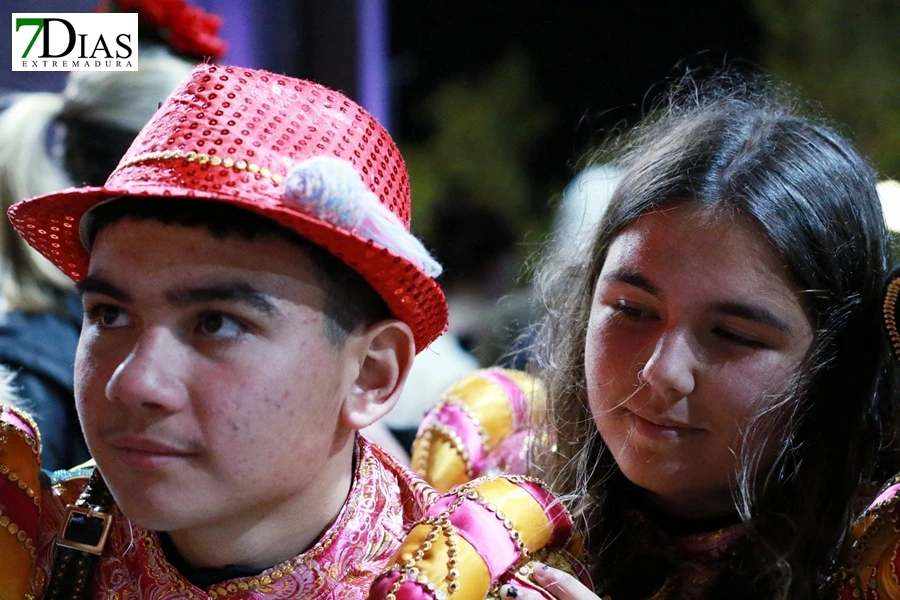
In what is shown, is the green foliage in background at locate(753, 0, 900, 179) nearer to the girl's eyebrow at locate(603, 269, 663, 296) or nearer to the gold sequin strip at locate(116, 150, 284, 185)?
the girl's eyebrow at locate(603, 269, 663, 296)

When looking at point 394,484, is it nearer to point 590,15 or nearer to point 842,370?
point 842,370

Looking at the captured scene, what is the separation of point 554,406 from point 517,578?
0.49 metres

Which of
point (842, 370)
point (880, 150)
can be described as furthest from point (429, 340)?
point (880, 150)

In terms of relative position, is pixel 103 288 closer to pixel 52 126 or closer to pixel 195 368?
pixel 195 368

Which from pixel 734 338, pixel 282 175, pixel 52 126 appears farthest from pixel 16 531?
pixel 52 126

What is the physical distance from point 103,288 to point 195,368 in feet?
0.45

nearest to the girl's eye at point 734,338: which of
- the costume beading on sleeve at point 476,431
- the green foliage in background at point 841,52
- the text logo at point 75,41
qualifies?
the costume beading on sleeve at point 476,431

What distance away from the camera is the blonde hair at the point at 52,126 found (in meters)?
1.98

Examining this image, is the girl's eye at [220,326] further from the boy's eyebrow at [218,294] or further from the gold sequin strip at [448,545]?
the gold sequin strip at [448,545]

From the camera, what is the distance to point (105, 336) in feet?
3.36

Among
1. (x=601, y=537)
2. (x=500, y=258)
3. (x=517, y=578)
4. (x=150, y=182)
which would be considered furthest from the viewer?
(x=500, y=258)

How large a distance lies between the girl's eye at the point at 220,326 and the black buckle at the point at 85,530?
1.02 feet

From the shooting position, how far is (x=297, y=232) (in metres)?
1.03

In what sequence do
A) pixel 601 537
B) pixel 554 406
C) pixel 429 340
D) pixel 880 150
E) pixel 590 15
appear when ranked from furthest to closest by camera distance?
pixel 590 15 < pixel 880 150 < pixel 554 406 < pixel 601 537 < pixel 429 340
